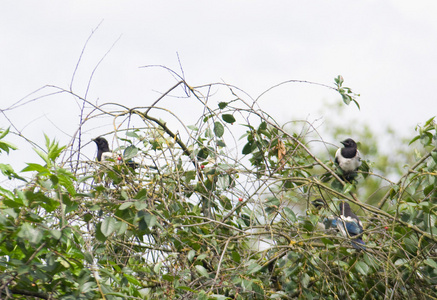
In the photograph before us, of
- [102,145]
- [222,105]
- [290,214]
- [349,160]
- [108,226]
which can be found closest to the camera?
[108,226]

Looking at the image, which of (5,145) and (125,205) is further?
(5,145)

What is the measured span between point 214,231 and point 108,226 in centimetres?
89

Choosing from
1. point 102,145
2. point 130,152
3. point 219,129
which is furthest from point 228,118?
point 102,145

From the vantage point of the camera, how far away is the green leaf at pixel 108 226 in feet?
7.13

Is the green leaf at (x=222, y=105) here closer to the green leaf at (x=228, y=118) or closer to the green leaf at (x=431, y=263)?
the green leaf at (x=228, y=118)

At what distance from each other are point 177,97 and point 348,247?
3.83 ft

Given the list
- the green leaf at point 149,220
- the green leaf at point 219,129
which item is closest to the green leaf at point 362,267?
the green leaf at point 219,129

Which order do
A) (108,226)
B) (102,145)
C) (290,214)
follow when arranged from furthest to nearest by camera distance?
(102,145)
(290,214)
(108,226)

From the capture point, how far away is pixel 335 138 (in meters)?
12.8

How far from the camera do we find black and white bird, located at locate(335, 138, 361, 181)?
3916mm

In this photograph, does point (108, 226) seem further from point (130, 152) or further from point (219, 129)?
point (219, 129)

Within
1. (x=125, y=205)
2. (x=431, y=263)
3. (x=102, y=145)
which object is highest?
(x=102, y=145)

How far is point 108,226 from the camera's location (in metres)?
2.20

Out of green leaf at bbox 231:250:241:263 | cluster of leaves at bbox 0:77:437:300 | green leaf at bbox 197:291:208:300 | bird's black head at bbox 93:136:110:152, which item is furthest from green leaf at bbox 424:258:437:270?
bird's black head at bbox 93:136:110:152
